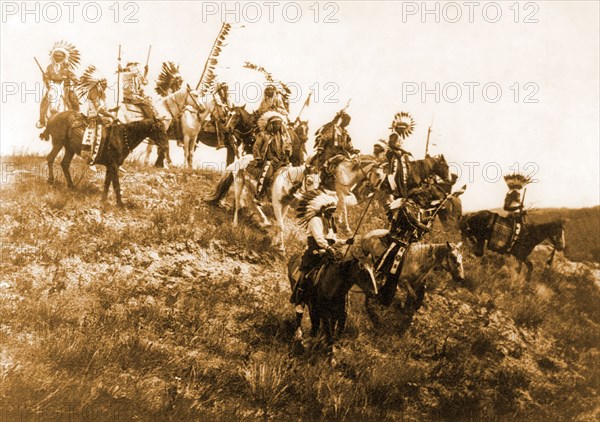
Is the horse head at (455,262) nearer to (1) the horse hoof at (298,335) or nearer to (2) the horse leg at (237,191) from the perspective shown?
(1) the horse hoof at (298,335)

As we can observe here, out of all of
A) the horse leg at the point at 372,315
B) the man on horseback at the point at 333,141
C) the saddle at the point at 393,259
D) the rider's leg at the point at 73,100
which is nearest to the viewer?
the horse leg at the point at 372,315

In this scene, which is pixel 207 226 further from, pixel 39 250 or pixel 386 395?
pixel 386 395

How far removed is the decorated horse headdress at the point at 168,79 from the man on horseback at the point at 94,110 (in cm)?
246

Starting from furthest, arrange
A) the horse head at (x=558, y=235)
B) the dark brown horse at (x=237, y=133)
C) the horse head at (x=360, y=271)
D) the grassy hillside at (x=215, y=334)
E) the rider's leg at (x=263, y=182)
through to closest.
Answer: the dark brown horse at (x=237, y=133) < the horse head at (x=558, y=235) < the rider's leg at (x=263, y=182) < the horse head at (x=360, y=271) < the grassy hillside at (x=215, y=334)

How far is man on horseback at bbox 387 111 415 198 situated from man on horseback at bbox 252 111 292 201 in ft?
5.71

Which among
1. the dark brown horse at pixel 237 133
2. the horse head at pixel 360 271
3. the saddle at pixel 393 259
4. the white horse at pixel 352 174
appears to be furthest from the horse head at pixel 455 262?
the dark brown horse at pixel 237 133

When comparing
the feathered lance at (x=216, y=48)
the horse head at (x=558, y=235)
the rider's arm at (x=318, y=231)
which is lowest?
the horse head at (x=558, y=235)

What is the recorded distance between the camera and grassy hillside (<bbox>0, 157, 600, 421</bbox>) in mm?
6238

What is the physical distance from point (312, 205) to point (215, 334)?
187 cm

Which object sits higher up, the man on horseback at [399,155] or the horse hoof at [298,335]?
the man on horseback at [399,155]

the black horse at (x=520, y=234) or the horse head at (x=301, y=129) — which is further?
the horse head at (x=301, y=129)

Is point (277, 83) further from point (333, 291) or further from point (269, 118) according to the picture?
point (333, 291)

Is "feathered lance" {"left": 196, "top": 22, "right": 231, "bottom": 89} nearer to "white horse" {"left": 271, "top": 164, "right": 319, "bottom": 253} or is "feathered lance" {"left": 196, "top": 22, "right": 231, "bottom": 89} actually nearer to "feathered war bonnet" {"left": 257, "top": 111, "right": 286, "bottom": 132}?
"feathered war bonnet" {"left": 257, "top": 111, "right": 286, "bottom": 132}

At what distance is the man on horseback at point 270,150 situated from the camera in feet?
32.3
